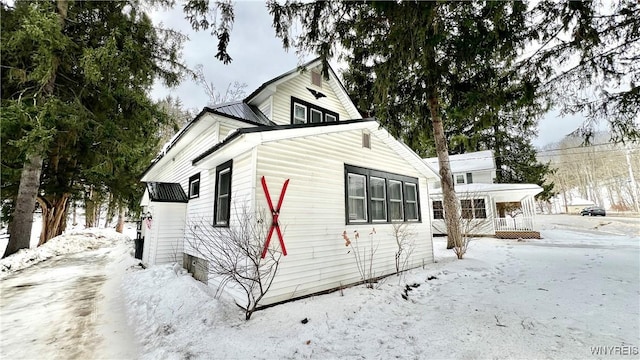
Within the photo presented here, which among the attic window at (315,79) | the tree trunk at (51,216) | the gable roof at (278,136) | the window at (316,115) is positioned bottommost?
the tree trunk at (51,216)

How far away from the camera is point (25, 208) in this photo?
30.3 feet

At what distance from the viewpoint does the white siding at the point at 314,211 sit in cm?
→ 494

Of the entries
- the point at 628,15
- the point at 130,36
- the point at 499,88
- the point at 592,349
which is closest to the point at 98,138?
the point at 130,36

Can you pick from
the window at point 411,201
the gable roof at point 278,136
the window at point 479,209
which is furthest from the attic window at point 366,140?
the window at point 479,209

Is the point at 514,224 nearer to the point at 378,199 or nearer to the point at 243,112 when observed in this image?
the point at 378,199

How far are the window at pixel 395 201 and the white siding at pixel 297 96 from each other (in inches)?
165

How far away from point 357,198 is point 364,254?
1.39 m

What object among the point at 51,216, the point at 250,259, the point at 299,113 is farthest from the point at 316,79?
the point at 51,216

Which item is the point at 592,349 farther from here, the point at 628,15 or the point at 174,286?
the point at 174,286

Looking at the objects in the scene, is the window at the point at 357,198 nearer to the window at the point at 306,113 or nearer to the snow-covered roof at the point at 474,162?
the window at the point at 306,113

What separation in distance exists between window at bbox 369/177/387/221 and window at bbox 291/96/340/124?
3.87 meters

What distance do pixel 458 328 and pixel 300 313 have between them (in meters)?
2.44

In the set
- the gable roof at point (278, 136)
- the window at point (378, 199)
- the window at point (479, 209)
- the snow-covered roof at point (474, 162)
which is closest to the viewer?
the gable roof at point (278, 136)

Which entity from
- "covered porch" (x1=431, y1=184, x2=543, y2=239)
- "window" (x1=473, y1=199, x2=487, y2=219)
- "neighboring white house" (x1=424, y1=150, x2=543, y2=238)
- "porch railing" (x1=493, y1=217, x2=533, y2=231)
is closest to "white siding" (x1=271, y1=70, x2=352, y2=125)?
"neighboring white house" (x1=424, y1=150, x2=543, y2=238)
